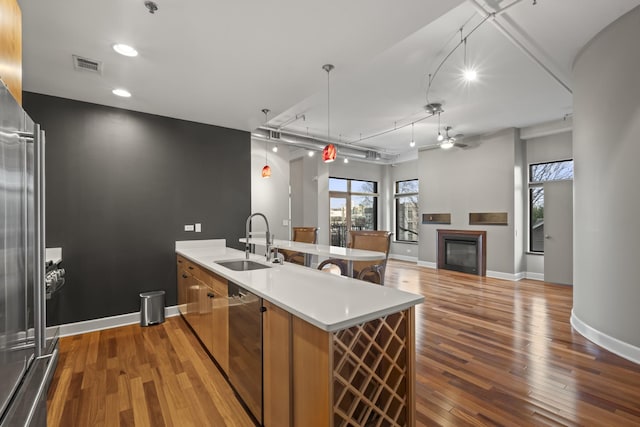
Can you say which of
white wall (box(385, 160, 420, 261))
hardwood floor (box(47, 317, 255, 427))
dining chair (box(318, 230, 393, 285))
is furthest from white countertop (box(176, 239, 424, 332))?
white wall (box(385, 160, 420, 261))

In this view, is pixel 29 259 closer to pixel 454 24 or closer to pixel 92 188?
pixel 92 188

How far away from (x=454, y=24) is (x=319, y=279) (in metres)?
2.67

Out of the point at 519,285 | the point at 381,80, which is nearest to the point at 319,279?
the point at 381,80

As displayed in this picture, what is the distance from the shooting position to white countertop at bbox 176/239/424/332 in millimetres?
1314

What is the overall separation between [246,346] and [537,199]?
676cm

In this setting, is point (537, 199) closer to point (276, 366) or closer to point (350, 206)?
point (350, 206)

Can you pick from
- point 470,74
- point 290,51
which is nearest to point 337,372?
point 290,51

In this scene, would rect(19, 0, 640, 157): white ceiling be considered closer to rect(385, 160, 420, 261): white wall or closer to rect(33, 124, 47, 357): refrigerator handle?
rect(33, 124, 47, 357): refrigerator handle

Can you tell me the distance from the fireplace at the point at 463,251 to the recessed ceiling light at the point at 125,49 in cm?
678

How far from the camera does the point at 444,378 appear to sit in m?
2.36

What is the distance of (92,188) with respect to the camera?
3432mm

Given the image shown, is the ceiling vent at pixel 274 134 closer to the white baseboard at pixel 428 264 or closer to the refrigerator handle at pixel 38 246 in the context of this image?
the refrigerator handle at pixel 38 246

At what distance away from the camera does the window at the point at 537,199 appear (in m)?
5.96

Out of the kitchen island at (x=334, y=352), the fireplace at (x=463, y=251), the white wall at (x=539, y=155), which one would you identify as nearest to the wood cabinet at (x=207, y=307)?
the kitchen island at (x=334, y=352)
